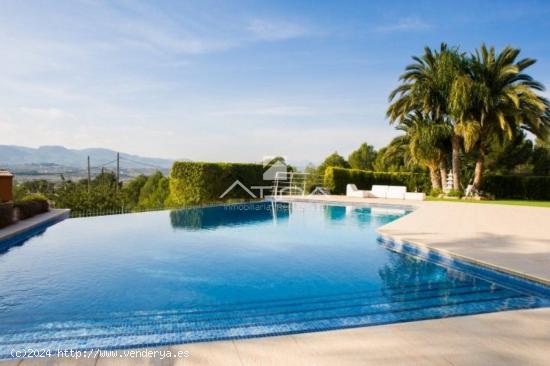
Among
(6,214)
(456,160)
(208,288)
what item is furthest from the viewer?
(456,160)

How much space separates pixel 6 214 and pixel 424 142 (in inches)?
832

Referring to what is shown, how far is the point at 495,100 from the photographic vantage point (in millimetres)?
20812

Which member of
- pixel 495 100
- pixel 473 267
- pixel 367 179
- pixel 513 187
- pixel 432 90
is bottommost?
pixel 473 267

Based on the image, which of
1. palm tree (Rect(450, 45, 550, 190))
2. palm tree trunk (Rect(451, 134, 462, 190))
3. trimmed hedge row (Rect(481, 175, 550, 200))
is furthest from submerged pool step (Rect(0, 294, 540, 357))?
trimmed hedge row (Rect(481, 175, 550, 200))

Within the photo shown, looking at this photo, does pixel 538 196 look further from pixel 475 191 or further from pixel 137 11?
pixel 137 11

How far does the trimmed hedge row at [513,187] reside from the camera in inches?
949

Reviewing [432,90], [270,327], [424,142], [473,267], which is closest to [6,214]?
[270,327]

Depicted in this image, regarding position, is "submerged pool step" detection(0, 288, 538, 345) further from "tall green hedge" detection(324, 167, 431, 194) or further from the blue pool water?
"tall green hedge" detection(324, 167, 431, 194)

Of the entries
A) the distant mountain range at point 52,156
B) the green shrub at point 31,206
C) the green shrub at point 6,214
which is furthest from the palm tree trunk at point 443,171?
the distant mountain range at point 52,156

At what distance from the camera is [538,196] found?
24.1 m

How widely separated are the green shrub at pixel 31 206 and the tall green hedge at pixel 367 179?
613 inches

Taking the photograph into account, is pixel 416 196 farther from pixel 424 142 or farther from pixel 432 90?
pixel 432 90

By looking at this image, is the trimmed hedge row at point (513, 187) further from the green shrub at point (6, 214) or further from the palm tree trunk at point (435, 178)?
the green shrub at point (6, 214)

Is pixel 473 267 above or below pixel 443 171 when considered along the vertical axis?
below
